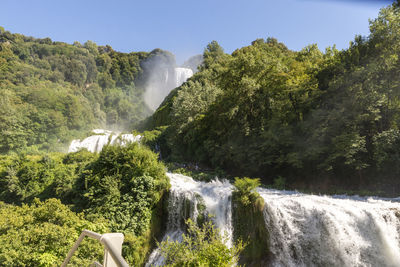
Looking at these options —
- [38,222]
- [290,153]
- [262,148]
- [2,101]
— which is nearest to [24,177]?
[38,222]

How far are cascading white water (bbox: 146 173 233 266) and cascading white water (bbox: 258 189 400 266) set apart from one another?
1.94 meters

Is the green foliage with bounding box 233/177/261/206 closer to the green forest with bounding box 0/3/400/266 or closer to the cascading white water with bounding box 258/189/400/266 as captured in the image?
the green forest with bounding box 0/3/400/266

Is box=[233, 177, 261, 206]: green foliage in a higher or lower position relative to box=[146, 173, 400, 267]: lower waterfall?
higher

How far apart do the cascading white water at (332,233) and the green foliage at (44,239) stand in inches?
295

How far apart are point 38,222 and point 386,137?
720 inches

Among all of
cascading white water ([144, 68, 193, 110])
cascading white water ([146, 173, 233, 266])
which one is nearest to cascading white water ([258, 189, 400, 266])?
cascading white water ([146, 173, 233, 266])

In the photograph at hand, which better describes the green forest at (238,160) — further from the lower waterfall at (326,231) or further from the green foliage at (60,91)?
the green foliage at (60,91)

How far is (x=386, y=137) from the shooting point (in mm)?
13055

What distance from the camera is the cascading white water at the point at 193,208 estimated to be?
35.4 feet

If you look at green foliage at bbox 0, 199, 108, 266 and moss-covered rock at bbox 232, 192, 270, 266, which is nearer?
green foliage at bbox 0, 199, 108, 266

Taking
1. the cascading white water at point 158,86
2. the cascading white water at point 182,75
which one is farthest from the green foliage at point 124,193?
the cascading white water at point 158,86

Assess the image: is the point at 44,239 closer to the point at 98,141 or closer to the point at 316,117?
the point at 316,117

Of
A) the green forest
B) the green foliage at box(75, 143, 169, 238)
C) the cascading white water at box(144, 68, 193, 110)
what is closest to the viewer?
the green forest

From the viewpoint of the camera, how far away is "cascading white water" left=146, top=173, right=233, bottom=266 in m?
10.8
